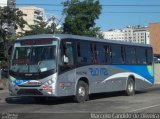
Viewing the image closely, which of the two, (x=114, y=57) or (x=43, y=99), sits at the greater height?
(x=114, y=57)

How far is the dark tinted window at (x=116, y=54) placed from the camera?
23.4 m

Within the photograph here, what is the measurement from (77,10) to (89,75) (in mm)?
33241

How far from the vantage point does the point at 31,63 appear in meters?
18.8

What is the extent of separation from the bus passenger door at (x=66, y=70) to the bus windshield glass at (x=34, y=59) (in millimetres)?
418

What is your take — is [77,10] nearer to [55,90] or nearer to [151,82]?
[151,82]

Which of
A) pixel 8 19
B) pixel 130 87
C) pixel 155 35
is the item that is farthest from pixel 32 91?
pixel 155 35

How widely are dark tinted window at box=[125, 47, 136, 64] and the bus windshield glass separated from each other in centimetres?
717

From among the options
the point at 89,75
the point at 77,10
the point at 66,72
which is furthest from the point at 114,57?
the point at 77,10

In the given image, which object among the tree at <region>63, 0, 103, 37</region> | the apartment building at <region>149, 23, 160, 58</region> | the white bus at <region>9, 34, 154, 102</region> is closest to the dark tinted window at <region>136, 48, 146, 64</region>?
the white bus at <region>9, 34, 154, 102</region>

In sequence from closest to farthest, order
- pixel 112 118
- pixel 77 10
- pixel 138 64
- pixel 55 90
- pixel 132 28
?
pixel 112 118, pixel 55 90, pixel 138 64, pixel 77 10, pixel 132 28

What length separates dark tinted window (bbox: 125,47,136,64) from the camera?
2500 centimetres

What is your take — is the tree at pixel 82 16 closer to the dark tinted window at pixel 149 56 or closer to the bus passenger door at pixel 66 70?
the dark tinted window at pixel 149 56

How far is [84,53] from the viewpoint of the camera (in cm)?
2056

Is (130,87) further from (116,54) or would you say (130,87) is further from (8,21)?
(8,21)
